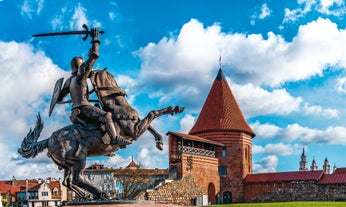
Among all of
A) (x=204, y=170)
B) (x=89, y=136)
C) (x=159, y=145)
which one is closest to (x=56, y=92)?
(x=89, y=136)

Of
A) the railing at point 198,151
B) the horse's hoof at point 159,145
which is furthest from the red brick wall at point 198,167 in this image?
the horse's hoof at point 159,145

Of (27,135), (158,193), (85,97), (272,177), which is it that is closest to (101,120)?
(85,97)

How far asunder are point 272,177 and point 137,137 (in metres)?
34.6

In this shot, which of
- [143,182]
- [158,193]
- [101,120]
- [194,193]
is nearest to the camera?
[101,120]

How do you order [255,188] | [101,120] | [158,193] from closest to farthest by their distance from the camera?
[101,120], [158,193], [255,188]

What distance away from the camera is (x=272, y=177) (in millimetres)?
41562

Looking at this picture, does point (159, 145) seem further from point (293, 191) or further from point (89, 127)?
point (293, 191)

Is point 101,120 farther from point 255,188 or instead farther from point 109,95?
point 255,188

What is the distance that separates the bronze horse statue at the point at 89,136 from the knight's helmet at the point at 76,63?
308 millimetres

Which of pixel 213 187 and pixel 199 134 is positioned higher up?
pixel 199 134

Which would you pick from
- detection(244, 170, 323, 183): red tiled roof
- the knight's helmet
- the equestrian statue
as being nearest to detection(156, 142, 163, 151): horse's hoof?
the equestrian statue

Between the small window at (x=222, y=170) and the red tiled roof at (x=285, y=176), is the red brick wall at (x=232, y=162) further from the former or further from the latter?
the red tiled roof at (x=285, y=176)

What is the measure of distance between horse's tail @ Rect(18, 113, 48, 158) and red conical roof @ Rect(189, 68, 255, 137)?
116ft

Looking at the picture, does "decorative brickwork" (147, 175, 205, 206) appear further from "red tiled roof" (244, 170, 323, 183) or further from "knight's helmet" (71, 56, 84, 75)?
"knight's helmet" (71, 56, 84, 75)
